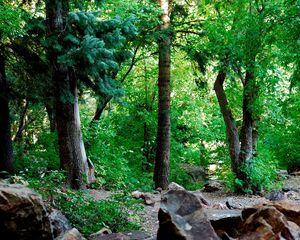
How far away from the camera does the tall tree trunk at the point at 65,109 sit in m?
8.68

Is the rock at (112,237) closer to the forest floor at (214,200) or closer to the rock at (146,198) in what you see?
the forest floor at (214,200)

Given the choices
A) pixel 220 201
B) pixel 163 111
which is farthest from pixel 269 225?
pixel 163 111

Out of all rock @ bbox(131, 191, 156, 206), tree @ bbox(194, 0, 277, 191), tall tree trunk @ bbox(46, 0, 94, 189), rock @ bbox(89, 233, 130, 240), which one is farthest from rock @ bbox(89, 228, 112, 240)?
tree @ bbox(194, 0, 277, 191)

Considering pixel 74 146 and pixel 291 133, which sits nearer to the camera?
pixel 74 146

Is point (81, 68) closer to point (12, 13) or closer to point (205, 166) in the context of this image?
point (12, 13)

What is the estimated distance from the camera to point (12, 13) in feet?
23.3

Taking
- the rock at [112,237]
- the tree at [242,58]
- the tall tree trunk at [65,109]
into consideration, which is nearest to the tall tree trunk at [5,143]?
the tall tree trunk at [65,109]

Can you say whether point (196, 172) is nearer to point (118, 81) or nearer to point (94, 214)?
point (118, 81)

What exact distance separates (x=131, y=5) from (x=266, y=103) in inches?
195

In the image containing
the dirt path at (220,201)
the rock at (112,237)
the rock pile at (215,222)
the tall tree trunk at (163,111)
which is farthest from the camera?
the tall tree trunk at (163,111)

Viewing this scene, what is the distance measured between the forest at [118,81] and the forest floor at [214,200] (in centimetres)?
31

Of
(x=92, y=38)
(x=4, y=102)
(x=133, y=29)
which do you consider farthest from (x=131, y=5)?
(x=4, y=102)

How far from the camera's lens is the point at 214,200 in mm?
9805

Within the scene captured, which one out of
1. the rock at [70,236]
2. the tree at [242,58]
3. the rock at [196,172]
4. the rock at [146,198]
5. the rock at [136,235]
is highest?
the tree at [242,58]
